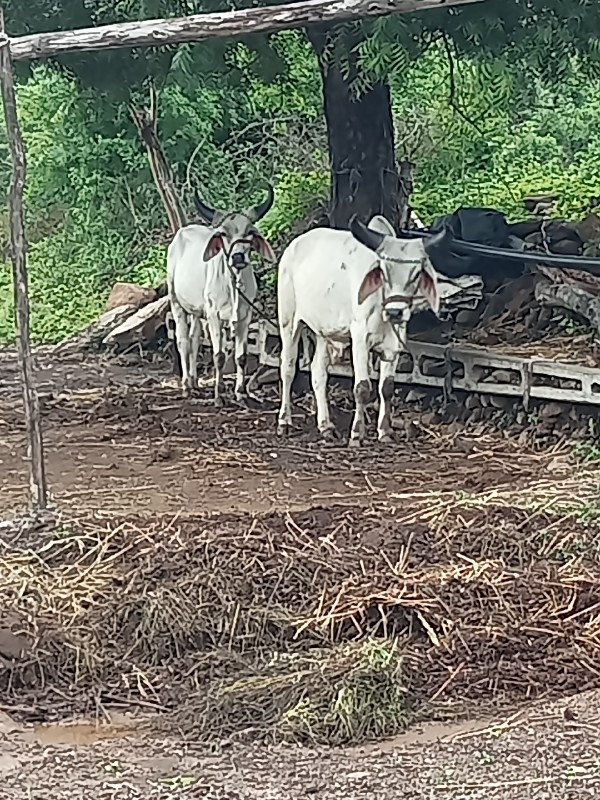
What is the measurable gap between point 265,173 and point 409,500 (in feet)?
39.8

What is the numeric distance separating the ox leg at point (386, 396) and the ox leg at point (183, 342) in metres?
2.70

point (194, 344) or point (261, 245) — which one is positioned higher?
point (261, 245)

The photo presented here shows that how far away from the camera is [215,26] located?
7902 mm

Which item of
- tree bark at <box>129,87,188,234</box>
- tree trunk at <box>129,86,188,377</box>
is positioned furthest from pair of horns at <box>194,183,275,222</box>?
tree bark at <box>129,87,188,234</box>

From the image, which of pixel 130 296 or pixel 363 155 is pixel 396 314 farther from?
pixel 130 296

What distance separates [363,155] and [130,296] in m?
4.47

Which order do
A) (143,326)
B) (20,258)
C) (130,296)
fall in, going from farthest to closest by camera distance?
1. (130,296)
2. (143,326)
3. (20,258)

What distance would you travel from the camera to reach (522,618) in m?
6.35

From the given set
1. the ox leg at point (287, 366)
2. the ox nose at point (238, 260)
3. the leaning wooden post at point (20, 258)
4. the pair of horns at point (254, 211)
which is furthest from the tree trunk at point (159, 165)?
the leaning wooden post at point (20, 258)

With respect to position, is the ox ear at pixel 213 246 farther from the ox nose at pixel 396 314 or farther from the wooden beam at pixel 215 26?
the wooden beam at pixel 215 26

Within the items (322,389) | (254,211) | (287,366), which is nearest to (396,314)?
(322,389)

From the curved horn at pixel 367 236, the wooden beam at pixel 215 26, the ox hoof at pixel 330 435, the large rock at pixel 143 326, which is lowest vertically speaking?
the ox hoof at pixel 330 435

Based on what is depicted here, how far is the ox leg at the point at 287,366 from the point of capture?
11.1 meters

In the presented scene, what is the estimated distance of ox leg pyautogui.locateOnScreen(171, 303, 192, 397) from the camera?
502 inches
